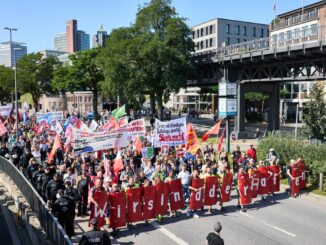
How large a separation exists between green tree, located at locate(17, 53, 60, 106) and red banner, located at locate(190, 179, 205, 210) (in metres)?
79.1

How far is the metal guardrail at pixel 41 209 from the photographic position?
8.91 metres

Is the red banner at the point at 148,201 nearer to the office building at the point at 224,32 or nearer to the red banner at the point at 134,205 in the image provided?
the red banner at the point at 134,205

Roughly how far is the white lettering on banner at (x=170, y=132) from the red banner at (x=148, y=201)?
4.31 metres

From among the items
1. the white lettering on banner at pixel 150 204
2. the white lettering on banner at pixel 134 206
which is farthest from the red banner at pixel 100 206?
the white lettering on banner at pixel 150 204

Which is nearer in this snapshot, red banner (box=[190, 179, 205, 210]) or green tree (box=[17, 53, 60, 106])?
red banner (box=[190, 179, 205, 210])

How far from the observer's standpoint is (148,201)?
12859mm

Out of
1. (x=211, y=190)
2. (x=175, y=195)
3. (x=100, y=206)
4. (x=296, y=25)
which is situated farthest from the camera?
(x=296, y=25)

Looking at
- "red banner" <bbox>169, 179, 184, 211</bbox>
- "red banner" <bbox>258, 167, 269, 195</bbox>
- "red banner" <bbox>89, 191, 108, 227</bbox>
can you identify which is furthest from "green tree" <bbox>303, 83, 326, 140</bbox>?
"red banner" <bbox>89, 191, 108, 227</bbox>

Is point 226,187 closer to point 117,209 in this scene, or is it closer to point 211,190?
point 211,190

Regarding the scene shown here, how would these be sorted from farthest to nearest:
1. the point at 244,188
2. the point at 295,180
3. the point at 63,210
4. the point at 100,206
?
the point at 295,180 < the point at 244,188 < the point at 100,206 < the point at 63,210

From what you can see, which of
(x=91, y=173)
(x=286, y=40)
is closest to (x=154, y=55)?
(x=286, y=40)

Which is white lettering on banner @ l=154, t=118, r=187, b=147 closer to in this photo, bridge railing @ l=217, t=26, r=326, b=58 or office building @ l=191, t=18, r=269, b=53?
bridge railing @ l=217, t=26, r=326, b=58

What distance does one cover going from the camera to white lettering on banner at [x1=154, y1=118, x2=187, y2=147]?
17.1 meters

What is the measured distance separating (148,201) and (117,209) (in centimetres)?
119
